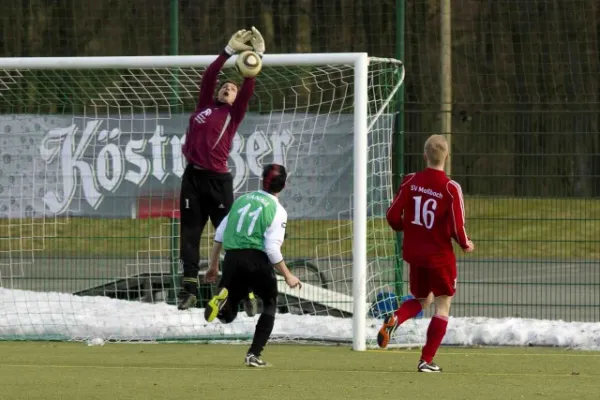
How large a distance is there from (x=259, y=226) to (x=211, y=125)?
1.53 m

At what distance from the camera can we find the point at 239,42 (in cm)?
1028

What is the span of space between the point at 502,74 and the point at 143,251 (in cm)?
431

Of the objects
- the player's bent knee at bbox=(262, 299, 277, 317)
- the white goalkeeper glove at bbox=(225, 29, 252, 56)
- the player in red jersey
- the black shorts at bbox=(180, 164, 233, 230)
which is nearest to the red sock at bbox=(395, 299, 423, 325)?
the player in red jersey

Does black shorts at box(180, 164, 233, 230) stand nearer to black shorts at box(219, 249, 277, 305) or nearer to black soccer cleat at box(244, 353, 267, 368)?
black shorts at box(219, 249, 277, 305)

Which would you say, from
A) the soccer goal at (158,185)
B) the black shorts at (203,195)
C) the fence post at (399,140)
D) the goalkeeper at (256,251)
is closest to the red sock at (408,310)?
the goalkeeper at (256,251)

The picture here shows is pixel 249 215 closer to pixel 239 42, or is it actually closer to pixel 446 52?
pixel 239 42

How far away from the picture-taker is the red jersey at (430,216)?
9.12 m

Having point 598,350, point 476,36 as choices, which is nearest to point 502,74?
point 476,36

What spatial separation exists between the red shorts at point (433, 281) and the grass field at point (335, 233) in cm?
254

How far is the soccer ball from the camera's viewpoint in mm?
10117

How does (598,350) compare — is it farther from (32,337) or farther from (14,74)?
(14,74)

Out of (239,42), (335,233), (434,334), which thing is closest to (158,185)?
(335,233)

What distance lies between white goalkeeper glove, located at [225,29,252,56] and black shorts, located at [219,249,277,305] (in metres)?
1.83

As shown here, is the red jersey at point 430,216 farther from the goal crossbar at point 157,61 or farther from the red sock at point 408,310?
the goal crossbar at point 157,61
